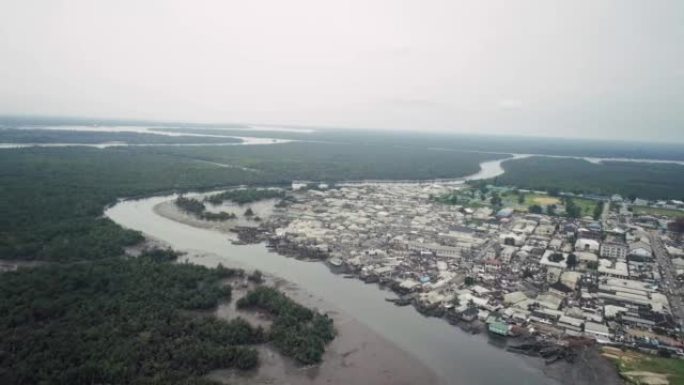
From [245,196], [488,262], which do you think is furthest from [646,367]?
[245,196]

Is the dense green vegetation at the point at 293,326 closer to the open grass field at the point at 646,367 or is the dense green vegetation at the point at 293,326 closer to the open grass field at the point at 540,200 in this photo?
the open grass field at the point at 646,367

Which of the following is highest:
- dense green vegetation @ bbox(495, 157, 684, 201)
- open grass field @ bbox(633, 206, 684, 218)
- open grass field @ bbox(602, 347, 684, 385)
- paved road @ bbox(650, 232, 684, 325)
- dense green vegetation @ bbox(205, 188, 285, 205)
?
dense green vegetation @ bbox(495, 157, 684, 201)

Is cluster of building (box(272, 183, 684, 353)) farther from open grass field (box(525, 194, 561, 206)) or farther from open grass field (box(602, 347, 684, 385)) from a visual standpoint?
open grass field (box(525, 194, 561, 206))

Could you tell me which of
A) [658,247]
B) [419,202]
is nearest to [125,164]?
[419,202]

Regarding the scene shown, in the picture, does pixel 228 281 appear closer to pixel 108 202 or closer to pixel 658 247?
pixel 108 202

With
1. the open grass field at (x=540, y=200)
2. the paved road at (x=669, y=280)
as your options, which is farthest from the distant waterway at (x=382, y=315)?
the open grass field at (x=540, y=200)

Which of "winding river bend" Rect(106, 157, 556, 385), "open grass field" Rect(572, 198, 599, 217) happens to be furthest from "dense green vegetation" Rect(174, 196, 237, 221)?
"open grass field" Rect(572, 198, 599, 217)
